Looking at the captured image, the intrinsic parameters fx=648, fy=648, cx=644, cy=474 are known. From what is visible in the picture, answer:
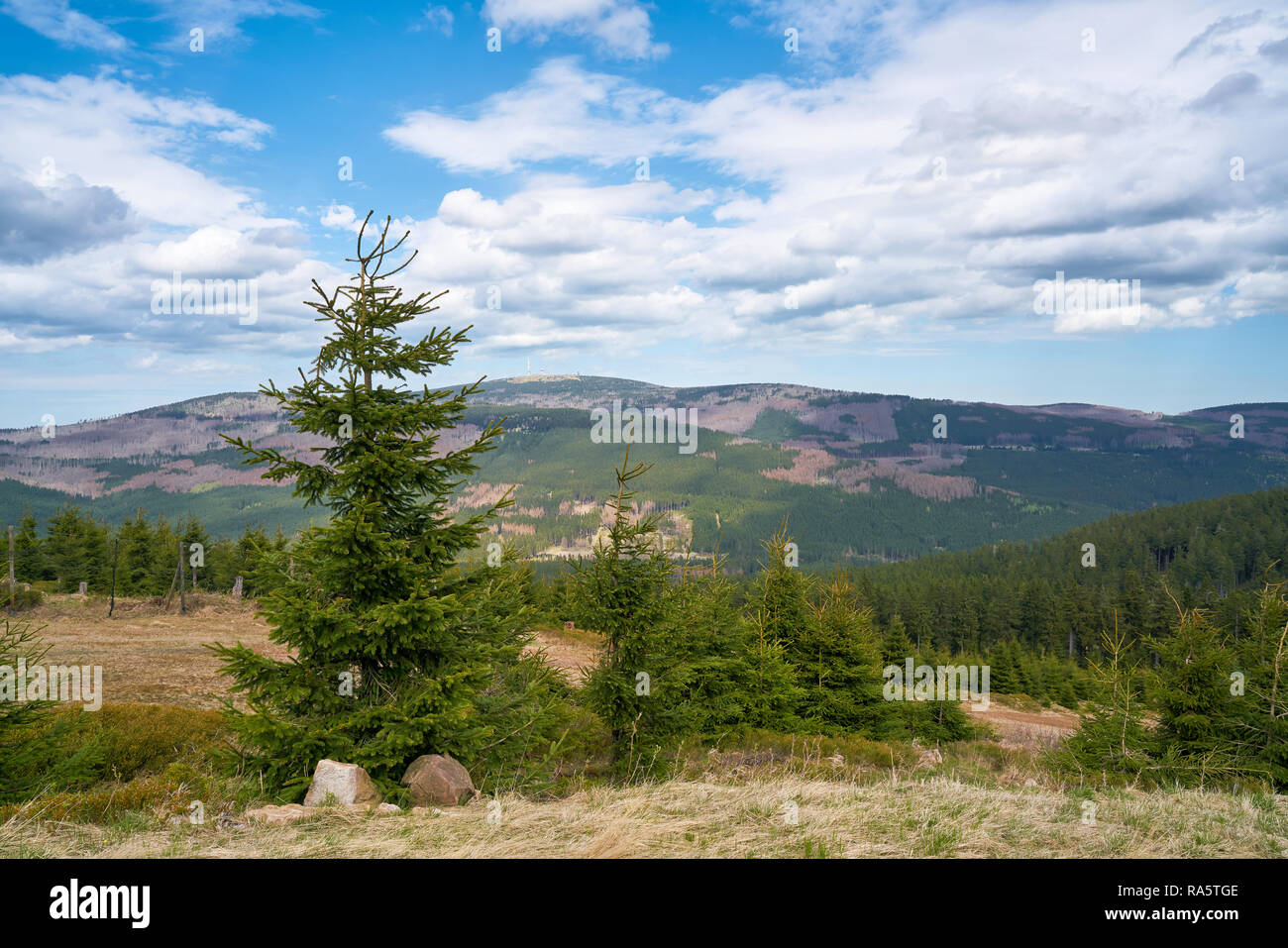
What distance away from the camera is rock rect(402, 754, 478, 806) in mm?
7898

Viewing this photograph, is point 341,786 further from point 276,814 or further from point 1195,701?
point 1195,701

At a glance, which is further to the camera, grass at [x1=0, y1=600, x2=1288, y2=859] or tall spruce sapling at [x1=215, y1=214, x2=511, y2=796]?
tall spruce sapling at [x1=215, y1=214, x2=511, y2=796]

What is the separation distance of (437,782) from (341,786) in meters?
1.11

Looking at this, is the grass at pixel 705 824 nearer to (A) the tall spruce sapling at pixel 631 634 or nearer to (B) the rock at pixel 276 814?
(B) the rock at pixel 276 814

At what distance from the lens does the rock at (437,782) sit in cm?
790

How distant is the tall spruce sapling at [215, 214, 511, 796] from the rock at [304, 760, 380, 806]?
33 cm

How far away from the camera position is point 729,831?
18.9ft

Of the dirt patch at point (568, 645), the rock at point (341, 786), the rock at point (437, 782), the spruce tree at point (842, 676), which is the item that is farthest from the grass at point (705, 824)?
the dirt patch at point (568, 645)

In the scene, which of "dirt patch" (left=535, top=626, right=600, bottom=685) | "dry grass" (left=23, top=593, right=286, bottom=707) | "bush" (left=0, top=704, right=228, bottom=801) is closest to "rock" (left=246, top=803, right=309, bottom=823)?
"bush" (left=0, top=704, right=228, bottom=801)

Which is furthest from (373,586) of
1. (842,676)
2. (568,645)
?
(568,645)

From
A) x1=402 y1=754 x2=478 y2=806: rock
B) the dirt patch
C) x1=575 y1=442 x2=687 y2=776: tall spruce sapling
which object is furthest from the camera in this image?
the dirt patch

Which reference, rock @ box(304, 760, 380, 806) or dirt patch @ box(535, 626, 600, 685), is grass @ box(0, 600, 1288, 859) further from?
dirt patch @ box(535, 626, 600, 685)

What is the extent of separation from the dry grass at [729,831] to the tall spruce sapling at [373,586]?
1.65 meters

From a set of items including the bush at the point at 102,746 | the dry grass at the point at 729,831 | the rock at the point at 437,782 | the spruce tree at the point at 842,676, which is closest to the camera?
the dry grass at the point at 729,831
